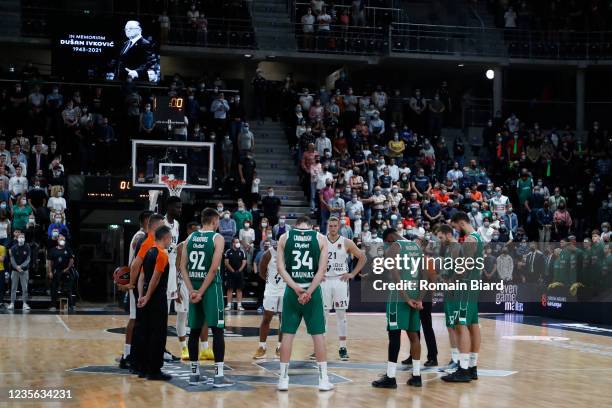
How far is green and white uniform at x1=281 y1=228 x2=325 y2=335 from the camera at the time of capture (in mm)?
12008

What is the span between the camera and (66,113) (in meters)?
29.6

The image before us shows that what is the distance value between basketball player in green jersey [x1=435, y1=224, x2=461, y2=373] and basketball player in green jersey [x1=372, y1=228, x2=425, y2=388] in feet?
1.99

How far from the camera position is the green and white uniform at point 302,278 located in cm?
1201

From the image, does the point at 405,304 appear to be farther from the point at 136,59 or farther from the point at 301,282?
the point at 136,59

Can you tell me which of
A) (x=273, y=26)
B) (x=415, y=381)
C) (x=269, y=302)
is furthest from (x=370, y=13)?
(x=415, y=381)

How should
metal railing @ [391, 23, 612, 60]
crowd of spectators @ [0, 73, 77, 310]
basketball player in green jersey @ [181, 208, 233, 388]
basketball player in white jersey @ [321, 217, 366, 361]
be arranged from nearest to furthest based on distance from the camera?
basketball player in green jersey @ [181, 208, 233, 388]
basketball player in white jersey @ [321, 217, 366, 361]
crowd of spectators @ [0, 73, 77, 310]
metal railing @ [391, 23, 612, 60]

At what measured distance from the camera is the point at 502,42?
126 ft

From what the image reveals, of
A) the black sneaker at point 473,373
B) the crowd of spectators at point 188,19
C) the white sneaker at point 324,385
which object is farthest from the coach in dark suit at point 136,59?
the white sneaker at point 324,385

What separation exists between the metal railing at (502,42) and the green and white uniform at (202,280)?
25.8m

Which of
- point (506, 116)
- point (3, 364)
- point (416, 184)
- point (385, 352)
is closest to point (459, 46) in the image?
point (506, 116)

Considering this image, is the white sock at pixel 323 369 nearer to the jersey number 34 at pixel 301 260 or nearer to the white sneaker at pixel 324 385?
the white sneaker at pixel 324 385

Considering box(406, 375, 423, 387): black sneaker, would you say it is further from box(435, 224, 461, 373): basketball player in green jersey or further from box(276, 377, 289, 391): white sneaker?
box(276, 377, 289, 391): white sneaker

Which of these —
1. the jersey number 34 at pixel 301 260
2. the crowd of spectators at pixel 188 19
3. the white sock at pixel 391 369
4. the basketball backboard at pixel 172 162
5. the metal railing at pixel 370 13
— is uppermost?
the metal railing at pixel 370 13

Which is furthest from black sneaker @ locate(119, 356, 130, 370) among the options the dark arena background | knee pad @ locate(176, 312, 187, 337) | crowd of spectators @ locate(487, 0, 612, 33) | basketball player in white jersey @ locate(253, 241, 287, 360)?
crowd of spectators @ locate(487, 0, 612, 33)
